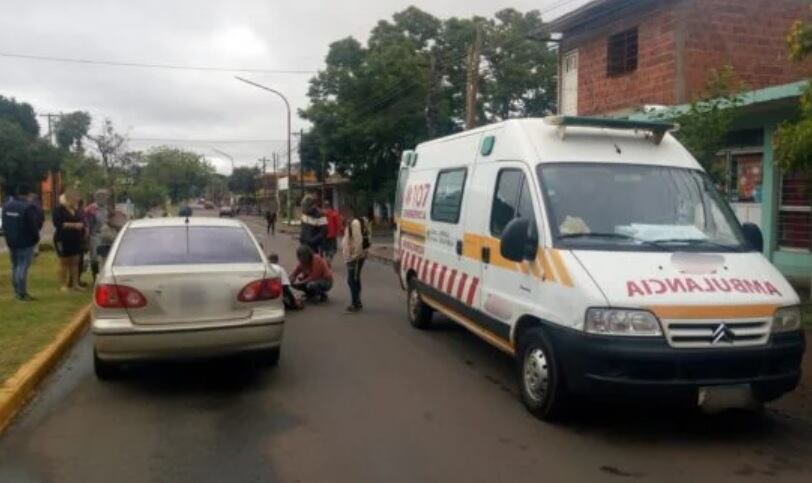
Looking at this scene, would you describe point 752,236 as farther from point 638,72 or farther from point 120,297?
point 638,72

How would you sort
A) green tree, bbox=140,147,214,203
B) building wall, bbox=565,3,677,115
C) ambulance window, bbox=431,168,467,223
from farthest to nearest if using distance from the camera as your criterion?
green tree, bbox=140,147,214,203 < building wall, bbox=565,3,677,115 < ambulance window, bbox=431,168,467,223

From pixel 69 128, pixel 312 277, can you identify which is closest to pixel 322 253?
pixel 312 277

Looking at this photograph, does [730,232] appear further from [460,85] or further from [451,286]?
[460,85]

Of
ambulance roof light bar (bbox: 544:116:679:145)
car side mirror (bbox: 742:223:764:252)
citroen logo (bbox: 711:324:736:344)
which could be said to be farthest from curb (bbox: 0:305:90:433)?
car side mirror (bbox: 742:223:764:252)

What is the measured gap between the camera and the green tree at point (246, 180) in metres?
103

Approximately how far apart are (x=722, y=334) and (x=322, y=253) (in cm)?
948

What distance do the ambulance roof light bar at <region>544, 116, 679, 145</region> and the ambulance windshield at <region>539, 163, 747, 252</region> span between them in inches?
15.3

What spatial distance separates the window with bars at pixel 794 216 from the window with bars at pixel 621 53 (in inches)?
237

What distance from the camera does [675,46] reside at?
1652cm

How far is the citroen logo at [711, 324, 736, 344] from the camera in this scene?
4855mm

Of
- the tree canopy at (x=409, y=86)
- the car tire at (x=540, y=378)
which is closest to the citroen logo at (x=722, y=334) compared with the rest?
the car tire at (x=540, y=378)

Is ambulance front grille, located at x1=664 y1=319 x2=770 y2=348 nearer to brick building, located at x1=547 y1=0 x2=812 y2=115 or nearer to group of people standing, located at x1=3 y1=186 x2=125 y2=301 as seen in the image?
group of people standing, located at x1=3 y1=186 x2=125 y2=301

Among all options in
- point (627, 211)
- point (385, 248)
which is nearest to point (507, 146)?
point (627, 211)

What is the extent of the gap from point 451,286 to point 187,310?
2.89 metres
